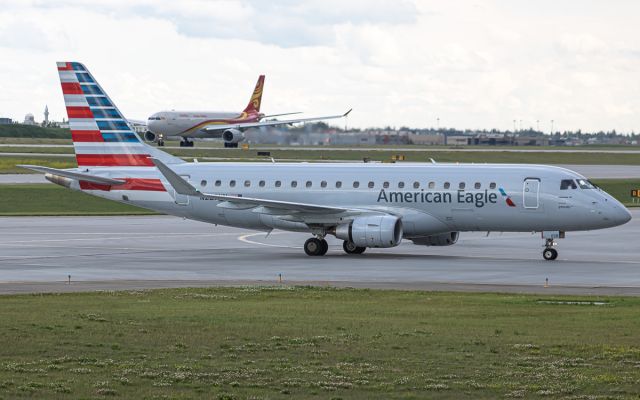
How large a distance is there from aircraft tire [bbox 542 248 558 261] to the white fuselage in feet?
2.74

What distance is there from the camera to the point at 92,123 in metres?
51.7

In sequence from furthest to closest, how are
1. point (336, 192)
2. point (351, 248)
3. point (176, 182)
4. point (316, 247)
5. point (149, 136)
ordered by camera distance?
point (149, 136) → point (336, 192) → point (351, 248) → point (176, 182) → point (316, 247)

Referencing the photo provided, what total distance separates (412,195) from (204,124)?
103 metres

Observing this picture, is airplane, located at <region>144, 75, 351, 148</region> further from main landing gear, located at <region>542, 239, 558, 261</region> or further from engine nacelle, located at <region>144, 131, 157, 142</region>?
main landing gear, located at <region>542, 239, 558, 261</region>

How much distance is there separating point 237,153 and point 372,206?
278 feet

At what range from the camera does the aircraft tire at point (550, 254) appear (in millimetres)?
44688

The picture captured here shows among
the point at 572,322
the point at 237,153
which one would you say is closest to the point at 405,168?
the point at 572,322

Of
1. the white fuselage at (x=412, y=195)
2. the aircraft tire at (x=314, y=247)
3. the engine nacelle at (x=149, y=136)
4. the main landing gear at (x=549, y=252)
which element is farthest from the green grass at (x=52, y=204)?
the engine nacelle at (x=149, y=136)

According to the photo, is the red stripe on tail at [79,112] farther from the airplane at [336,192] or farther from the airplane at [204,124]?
the airplane at [204,124]

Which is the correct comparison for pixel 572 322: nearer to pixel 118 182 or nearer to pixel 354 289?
pixel 354 289

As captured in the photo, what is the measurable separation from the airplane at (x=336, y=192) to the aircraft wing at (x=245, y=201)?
0.16 ft

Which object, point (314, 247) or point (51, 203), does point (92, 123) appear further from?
point (51, 203)

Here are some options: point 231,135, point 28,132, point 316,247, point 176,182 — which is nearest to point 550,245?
point 316,247

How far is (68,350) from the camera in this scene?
2198cm
